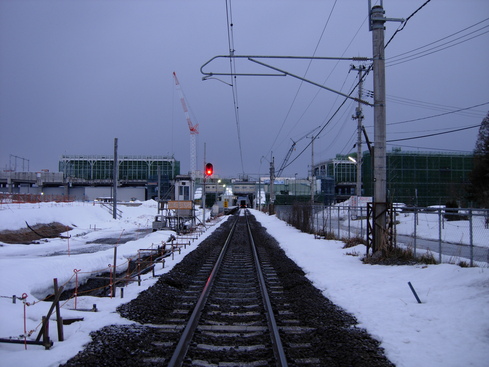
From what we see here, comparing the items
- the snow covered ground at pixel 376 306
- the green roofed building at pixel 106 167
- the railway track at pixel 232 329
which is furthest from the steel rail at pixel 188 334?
the green roofed building at pixel 106 167

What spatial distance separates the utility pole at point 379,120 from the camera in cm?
1355

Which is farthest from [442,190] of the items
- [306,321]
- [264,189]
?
[306,321]

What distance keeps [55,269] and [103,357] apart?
34.0 ft

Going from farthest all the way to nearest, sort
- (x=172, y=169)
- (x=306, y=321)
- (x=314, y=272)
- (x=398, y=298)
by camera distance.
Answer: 1. (x=172, y=169)
2. (x=314, y=272)
3. (x=398, y=298)
4. (x=306, y=321)

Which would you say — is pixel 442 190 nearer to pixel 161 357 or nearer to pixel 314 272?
pixel 314 272

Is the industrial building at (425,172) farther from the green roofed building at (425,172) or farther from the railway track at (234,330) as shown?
the railway track at (234,330)

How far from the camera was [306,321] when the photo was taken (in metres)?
7.52

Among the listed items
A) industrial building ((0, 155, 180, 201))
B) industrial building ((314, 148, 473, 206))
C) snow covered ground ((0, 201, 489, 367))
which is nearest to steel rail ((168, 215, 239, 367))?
snow covered ground ((0, 201, 489, 367))

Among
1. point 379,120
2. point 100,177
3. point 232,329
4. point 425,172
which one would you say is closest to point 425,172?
point 425,172

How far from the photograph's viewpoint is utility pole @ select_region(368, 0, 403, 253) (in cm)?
1355

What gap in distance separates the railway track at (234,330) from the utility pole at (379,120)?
13.7 feet

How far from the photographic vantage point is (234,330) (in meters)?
7.01

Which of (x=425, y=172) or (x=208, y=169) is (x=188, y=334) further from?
(x=425, y=172)

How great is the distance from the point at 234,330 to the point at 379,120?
951cm
